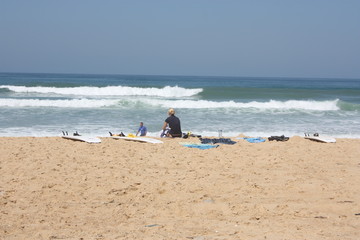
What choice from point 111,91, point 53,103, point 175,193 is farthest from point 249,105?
point 175,193

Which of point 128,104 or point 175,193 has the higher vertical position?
point 175,193

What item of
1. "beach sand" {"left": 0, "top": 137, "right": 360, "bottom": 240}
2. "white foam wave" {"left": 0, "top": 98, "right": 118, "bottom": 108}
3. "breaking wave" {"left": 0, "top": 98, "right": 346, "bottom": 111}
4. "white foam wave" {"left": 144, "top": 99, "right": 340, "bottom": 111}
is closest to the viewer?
"beach sand" {"left": 0, "top": 137, "right": 360, "bottom": 240}

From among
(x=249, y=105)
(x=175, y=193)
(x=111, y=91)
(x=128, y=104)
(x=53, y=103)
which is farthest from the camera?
(x=111, y=91)

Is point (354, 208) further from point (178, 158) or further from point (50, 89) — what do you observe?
point (50, 89)

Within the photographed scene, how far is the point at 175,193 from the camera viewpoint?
18.6ft

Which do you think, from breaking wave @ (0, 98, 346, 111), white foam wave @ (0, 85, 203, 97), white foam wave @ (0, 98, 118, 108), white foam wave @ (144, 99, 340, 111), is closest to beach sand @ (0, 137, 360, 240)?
white foam wave @ (0, 98, 118, 108)

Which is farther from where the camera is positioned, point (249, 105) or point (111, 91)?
point (111, 91)

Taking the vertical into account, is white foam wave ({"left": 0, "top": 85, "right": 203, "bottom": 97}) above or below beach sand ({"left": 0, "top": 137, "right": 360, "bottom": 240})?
below

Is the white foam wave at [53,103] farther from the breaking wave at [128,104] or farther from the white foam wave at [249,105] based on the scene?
the white foam wave at [249,105]

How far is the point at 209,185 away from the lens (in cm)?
604

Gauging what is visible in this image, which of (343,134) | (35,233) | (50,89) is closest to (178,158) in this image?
(35,233)

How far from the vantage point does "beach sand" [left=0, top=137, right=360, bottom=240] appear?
429cm

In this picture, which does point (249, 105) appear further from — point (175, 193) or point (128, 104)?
point (175, 193)

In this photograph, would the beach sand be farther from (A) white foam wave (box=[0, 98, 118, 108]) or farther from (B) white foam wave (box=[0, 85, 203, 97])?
(B) white foam wave (box=[0, 85, 203, 97])
